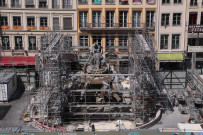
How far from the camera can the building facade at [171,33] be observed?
5950 cm

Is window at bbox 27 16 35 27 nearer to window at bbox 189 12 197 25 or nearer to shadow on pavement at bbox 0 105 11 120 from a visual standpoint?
shadow on pavement at bbox 0 105 11 120

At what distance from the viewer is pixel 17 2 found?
59000 mm

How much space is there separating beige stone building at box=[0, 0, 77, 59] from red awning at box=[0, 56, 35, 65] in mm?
1118

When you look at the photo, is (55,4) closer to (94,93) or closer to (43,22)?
(43,22)

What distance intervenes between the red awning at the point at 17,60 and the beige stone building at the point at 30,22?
1.12 metres

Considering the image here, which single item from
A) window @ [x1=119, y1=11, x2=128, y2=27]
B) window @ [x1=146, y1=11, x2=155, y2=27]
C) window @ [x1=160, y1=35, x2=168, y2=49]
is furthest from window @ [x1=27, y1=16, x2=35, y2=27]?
window @ [x1=160, y1=35, x2=168, y2=49]

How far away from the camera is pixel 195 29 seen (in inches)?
2343

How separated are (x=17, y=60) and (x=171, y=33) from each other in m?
26.6

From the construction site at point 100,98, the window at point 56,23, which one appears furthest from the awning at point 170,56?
the window at point 56,23

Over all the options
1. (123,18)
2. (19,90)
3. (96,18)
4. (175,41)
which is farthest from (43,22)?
(175,41)

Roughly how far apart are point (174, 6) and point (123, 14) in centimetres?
875

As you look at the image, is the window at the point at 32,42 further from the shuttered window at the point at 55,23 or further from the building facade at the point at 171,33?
the building facade at the point at 171,33

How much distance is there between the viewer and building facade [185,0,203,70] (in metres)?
59.5

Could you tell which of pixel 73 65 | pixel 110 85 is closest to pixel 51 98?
pixel 110 85
